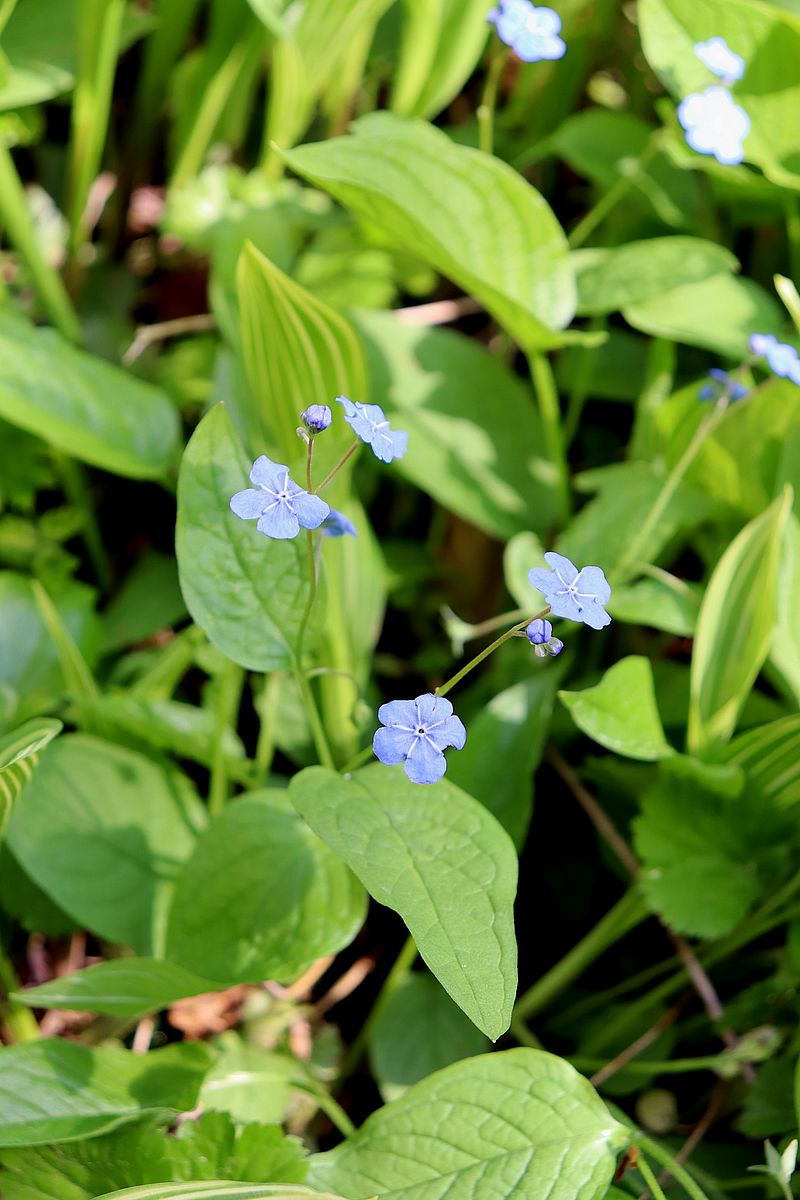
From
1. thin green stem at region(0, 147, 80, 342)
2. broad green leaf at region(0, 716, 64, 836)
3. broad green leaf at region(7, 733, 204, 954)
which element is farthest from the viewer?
thin green stem at region(0, 147, 80, 342)

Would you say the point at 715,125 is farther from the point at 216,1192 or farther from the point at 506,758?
the point at 216,1192

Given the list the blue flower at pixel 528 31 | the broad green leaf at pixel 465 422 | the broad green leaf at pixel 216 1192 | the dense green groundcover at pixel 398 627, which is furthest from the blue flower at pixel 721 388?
the broad green leaf at pixel 216 1192

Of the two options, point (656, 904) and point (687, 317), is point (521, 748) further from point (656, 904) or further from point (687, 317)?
point (687, 317)

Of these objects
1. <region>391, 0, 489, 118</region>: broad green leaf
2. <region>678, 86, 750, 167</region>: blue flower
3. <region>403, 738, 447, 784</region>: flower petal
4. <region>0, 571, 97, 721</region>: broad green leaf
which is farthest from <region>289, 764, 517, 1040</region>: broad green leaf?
<region>391, 0, 489, 118</region>: broad green leaf

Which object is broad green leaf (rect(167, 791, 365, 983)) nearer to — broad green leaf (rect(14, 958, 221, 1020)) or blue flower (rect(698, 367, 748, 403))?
broad green leaf (rect(14, 958, 221, 1020))

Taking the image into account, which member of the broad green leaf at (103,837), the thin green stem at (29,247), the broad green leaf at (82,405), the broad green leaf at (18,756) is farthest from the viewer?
the thin green stem at (29,247)

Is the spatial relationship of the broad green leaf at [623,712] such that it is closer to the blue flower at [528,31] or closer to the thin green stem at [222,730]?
the thin green stem at [222,730]
